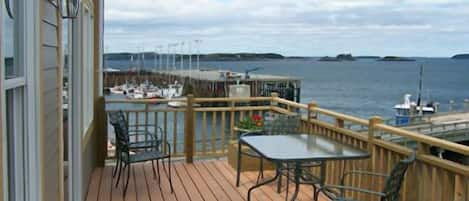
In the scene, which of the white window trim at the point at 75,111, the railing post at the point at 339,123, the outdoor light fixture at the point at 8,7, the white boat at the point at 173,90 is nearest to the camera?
the outdoor light fixture at the point at 8,7

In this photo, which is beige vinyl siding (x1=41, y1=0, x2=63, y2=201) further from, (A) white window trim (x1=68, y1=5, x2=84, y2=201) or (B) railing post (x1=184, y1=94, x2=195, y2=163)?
(B) railing post (x1=184, y1=94, x2=195, y2=163)

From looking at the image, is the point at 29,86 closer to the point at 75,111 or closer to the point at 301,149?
the point at 75,111

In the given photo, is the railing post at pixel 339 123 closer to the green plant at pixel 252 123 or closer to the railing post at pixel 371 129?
the railing post at pixel 371 129

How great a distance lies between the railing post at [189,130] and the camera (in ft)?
20.1

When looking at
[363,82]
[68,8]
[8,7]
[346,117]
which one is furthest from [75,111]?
[363,82]

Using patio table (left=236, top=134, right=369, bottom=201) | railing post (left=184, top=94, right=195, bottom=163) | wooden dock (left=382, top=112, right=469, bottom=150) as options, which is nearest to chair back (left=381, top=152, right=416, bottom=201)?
patio table (left=236, top=134, right=369, bottom=201)

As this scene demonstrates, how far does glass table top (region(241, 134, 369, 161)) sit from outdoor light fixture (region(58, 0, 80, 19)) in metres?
1.71

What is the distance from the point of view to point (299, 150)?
3.95m

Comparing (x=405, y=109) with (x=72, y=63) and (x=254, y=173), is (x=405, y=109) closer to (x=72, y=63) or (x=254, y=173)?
(x=254, y=173)

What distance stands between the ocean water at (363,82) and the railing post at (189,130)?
19.2 metres

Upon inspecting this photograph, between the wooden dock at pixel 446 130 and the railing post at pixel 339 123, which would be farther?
the wooden dock at pixel 446 130

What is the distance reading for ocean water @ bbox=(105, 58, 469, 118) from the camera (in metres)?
34.8

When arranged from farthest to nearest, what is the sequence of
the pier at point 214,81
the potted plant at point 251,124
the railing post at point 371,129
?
1. the pier at point 214,81
2. the potted plant at point 251,124
3. the railing post at point 371,129

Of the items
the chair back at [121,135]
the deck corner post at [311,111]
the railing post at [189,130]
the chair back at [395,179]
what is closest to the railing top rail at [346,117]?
the deck corner post at [311,111]
